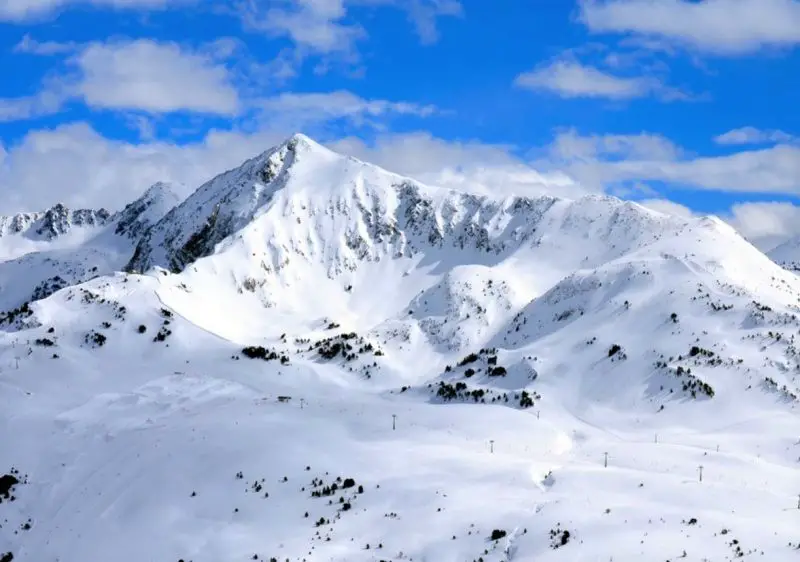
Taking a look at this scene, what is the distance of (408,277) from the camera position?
15025cm

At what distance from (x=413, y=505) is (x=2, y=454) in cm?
4334

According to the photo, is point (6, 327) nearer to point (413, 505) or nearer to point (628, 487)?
point (413, 505)

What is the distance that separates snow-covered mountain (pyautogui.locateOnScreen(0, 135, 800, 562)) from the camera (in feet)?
151

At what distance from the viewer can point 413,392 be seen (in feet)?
309

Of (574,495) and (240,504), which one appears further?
(240,504)

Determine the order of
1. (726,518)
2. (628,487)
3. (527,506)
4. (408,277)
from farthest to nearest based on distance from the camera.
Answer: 1. (408,277)
2. (628,487)
3. (527,506)
4. (726,518)

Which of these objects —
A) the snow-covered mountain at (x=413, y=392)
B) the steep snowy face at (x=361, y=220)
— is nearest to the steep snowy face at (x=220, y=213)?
the steep snowy face at (x=361, y=220)

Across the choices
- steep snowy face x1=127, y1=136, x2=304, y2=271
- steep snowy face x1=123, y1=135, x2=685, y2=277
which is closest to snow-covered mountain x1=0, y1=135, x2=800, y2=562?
steep snowy face x1=123, y1=135, x2=685, y2=277

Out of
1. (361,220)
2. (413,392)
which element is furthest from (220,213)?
(413,392)

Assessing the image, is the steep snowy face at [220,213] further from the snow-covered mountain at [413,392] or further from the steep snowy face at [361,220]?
the snow-covered mountain at [413,392]

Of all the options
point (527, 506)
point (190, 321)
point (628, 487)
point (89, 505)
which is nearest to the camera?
point (527, 506)

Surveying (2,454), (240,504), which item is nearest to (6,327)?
(2,454)

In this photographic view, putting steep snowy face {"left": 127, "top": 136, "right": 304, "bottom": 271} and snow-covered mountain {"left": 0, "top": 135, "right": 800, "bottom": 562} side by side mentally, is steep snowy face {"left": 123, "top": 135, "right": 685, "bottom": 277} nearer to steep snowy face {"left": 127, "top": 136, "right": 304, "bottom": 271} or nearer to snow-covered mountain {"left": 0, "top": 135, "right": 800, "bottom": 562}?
steep snowy face {"left": 127, "top": 136, "right": 304, "bottom": 271}

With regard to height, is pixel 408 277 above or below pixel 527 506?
above
